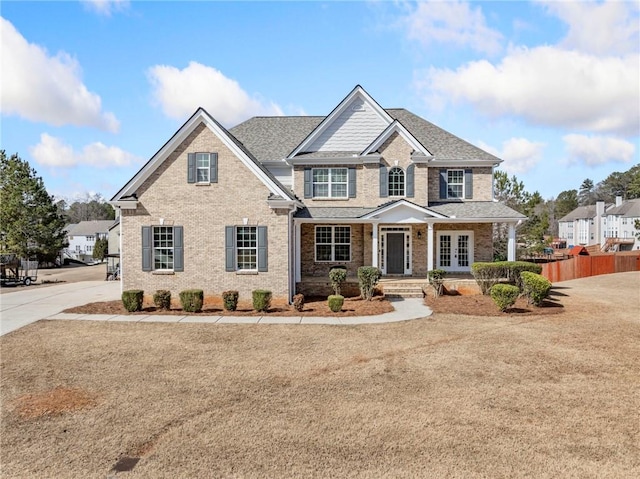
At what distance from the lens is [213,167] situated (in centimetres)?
1655

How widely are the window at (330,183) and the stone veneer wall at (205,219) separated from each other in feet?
17.1

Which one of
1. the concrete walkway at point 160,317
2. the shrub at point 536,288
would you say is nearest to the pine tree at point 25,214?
the concrete walkway at point 160,317

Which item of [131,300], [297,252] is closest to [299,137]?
[297,252]

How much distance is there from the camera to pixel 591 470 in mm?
5180

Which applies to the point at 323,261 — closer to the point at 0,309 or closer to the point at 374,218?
the point at 374,218

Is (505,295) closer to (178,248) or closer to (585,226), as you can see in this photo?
(178,248)

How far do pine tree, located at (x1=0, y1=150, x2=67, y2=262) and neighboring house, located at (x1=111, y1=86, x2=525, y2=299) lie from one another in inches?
1363

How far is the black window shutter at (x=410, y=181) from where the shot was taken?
20.6m

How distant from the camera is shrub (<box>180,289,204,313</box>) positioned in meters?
15.0

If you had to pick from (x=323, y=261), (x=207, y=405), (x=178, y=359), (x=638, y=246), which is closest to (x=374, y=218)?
(x=323, y=261)

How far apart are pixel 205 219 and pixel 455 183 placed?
518 inches

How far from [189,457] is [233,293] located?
32.6 ft

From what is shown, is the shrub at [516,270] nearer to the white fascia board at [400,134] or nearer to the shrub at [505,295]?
the shrub at [505,295]

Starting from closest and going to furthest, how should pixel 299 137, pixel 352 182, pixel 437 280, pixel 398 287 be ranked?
1. pixel 437 280
2. pixel 398 287
3. pixel 352 182
4. pixel 299 137
